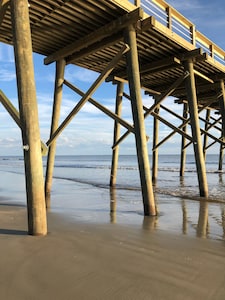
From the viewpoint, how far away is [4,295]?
2.20 meters

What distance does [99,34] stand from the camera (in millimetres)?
6273

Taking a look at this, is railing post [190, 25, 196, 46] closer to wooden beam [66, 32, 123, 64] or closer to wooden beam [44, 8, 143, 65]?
wooden beam [66, 32, 123, 64]

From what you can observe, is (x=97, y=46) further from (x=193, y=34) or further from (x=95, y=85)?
(x=193, y=34)

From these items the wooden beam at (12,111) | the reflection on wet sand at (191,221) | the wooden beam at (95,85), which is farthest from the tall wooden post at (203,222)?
the wooden beam at (95,85)

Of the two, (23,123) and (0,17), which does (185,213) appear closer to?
(23,123)

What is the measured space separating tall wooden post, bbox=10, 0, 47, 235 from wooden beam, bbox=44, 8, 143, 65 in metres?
2.69

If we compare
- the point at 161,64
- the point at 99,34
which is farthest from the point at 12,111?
the point at 161,64

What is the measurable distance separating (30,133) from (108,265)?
6.41 feet

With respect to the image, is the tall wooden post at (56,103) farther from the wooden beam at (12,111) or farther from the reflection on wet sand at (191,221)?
the wooden beam at (12,111)

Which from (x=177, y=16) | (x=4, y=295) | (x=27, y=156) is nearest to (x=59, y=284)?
(x=4, y=295)

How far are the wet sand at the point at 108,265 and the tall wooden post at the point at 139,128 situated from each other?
1439mm

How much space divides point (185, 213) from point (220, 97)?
6.30 meters

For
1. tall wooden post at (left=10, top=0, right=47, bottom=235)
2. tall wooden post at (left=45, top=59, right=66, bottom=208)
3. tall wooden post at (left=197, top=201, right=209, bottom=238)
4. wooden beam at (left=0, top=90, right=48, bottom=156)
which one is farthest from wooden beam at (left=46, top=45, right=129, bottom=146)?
tall wooden post at (left=197, top=201, right=209, bottom=238)

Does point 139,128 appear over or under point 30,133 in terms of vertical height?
over
